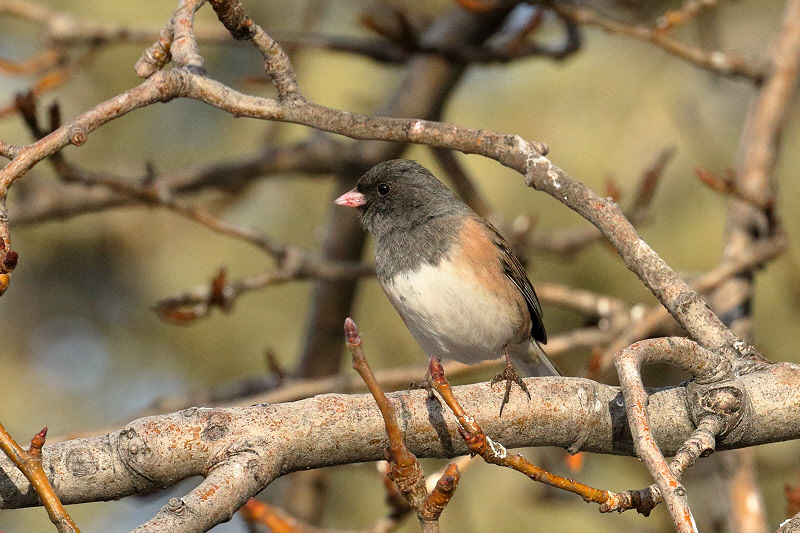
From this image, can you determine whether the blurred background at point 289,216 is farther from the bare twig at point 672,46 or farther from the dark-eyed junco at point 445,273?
the dark-eyed junco at point 445,273

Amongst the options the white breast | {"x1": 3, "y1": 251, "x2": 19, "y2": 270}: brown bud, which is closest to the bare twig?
the white breast

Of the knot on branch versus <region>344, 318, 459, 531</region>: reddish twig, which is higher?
the knot on branch

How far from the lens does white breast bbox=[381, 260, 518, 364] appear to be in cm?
243

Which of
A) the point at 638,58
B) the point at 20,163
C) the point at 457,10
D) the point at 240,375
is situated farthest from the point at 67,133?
the point at 638,58

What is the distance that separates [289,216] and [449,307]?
2853mm

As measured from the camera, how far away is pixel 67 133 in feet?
4.69

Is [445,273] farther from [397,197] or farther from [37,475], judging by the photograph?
[37,475]

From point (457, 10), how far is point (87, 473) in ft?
9.75

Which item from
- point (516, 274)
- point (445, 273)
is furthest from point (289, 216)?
point (445, 273)

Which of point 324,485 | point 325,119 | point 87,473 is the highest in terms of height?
point 325,119

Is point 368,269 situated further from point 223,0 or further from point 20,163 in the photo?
point 20,163

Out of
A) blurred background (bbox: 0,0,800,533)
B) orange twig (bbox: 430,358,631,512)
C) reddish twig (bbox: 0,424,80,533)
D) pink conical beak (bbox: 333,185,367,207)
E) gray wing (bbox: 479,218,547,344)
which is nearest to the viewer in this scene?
reddish twig (bbox: 0,424,80,533)

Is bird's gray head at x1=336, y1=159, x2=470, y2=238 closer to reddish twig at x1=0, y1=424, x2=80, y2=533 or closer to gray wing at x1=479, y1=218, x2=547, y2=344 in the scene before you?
gray wing at x1=479, y1=218, x2=547, y2=344

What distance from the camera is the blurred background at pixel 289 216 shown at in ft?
14.1
